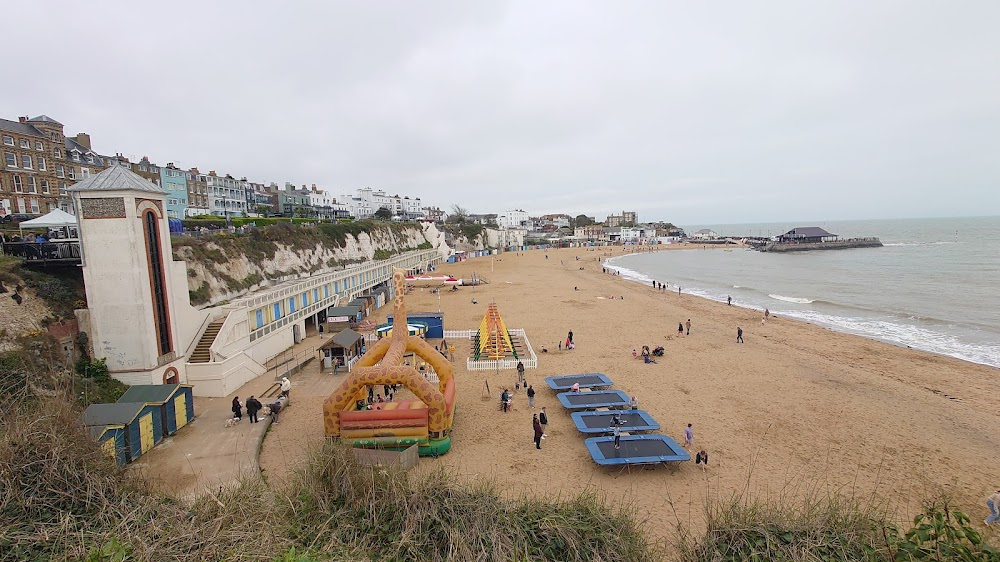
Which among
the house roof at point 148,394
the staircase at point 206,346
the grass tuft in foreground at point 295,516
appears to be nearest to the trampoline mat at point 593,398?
the grass tuft in foreground at point 295,516

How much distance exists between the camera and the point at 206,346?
18750mm

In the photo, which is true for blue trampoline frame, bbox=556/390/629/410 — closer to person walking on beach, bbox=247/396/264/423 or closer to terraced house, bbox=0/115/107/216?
person walking on beach, bbox=247/396/264/423

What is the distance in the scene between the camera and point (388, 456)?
11.6 m

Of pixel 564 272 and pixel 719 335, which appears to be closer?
pixel 719 335

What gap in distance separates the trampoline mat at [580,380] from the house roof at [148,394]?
13.7m

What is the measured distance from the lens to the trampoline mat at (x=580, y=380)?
19169 mm

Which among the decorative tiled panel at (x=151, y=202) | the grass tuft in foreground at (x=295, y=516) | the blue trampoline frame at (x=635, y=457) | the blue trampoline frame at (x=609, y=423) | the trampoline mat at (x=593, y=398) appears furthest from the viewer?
the trampoline mat at (x=593, y=398)

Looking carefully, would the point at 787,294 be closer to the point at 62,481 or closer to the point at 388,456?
the point at 388,456

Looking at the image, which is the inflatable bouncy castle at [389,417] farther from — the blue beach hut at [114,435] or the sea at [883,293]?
the sea at [883,293]

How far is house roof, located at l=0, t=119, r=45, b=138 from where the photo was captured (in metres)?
32.4

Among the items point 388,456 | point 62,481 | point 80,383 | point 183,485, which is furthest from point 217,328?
point 62,481

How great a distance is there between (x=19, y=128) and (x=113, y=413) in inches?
1446

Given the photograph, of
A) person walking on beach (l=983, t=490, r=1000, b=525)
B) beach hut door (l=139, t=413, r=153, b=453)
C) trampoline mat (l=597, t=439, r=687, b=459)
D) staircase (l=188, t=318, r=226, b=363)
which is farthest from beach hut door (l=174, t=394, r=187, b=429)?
person walking on beach (l=983, t=490, r=1000, b=525)

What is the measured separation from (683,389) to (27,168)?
151ft
